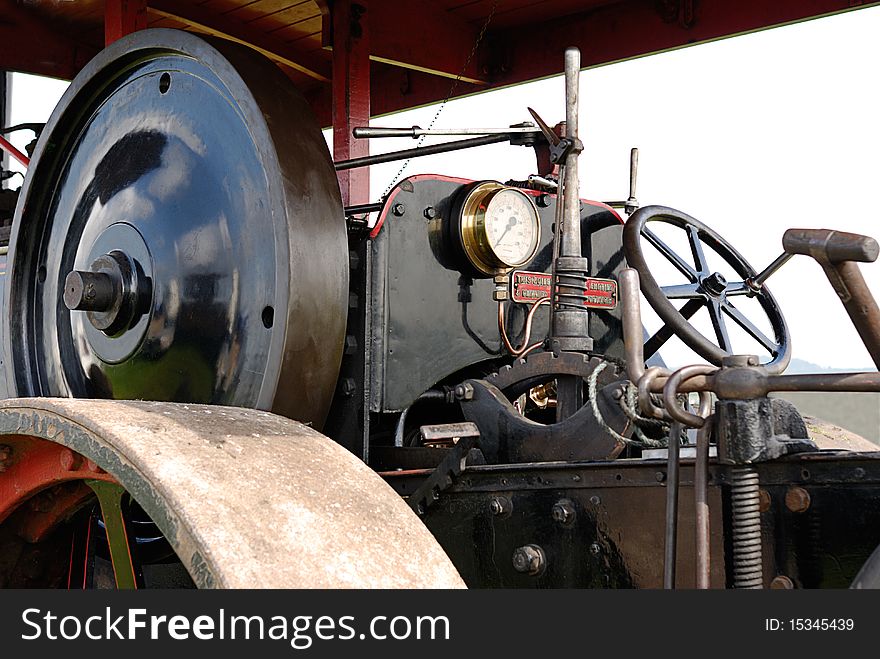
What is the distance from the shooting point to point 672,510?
4.41 ft

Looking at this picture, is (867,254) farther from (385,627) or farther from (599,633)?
(385,627)

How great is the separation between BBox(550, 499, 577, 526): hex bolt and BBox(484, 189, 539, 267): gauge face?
769 millimetres

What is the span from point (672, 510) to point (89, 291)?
4.03 ft

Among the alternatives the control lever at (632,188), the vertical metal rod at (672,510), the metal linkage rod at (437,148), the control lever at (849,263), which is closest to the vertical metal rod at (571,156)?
the metal linkage rod at (437,148)

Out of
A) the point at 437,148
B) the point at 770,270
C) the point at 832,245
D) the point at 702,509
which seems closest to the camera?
the point at 832,245

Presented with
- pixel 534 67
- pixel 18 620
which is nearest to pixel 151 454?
pixel 18 620

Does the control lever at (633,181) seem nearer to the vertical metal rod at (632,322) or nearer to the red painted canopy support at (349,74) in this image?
the red painted canopy support at (349,74)

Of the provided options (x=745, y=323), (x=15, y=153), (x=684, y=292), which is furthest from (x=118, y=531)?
(x=15, y=153)

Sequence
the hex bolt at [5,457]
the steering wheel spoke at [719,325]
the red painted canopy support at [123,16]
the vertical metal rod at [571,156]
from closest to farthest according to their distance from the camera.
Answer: the hex bolt at [5,457] < the vertical metal rod at [571,156] < the steering wheel spoke at [719,325] < the red painted canopy support at [123,16]

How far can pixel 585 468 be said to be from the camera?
1684mm

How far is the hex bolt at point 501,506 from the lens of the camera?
1.80 metres

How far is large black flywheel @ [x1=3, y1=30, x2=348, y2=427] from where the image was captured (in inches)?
71.1

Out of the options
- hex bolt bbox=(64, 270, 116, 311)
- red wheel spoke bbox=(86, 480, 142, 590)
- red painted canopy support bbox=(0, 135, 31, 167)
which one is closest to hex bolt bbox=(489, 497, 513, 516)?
red wheel spoke bbox=(86, 480, 142, 590)

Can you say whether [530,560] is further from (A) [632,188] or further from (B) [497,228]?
(A) [632,188]
